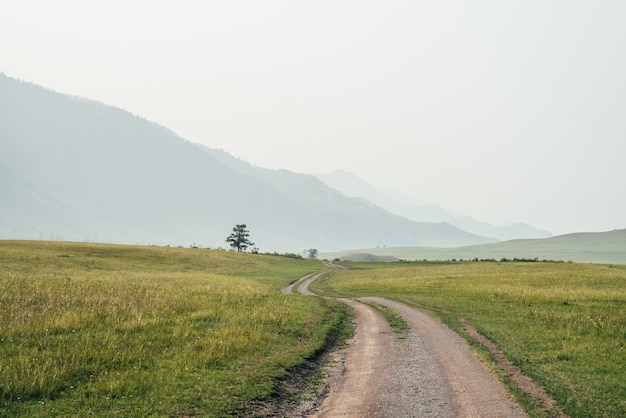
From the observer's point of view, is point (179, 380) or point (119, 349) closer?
point (179, 380)

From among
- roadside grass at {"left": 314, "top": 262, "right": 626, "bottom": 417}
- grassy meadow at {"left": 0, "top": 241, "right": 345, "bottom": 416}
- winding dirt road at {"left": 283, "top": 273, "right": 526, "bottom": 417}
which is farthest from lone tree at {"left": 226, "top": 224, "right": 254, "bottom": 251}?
winding dirt road at {"left": 283, "top": 273, "right": 526, "bottom": 417}

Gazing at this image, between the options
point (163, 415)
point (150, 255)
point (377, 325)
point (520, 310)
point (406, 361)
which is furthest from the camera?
point (150, 255)

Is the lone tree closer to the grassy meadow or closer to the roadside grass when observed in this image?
the roadside grass

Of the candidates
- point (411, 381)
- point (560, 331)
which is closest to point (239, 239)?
point (560, 331)

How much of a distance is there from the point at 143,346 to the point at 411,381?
1009 centimetres

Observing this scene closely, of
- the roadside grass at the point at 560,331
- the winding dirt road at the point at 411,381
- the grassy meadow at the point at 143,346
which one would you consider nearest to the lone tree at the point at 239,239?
the roadside grass at the point at 560,331

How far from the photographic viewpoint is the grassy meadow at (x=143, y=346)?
12.7m

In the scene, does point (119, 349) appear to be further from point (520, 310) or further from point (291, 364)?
point (520, 310)

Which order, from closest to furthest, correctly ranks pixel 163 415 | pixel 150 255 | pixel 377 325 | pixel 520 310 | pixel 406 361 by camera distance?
pixel 163 415 → pixel 406 361 → pixel 377 325 → pixel 520 310 → pixel 150 255

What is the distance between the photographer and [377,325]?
26.6 metres

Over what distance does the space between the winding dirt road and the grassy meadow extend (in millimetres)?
2004

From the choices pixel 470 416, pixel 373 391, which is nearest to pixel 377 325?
pixel 373 391

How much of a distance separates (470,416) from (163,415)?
7970 mm

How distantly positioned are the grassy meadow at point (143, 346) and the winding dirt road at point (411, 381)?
2.00 m
